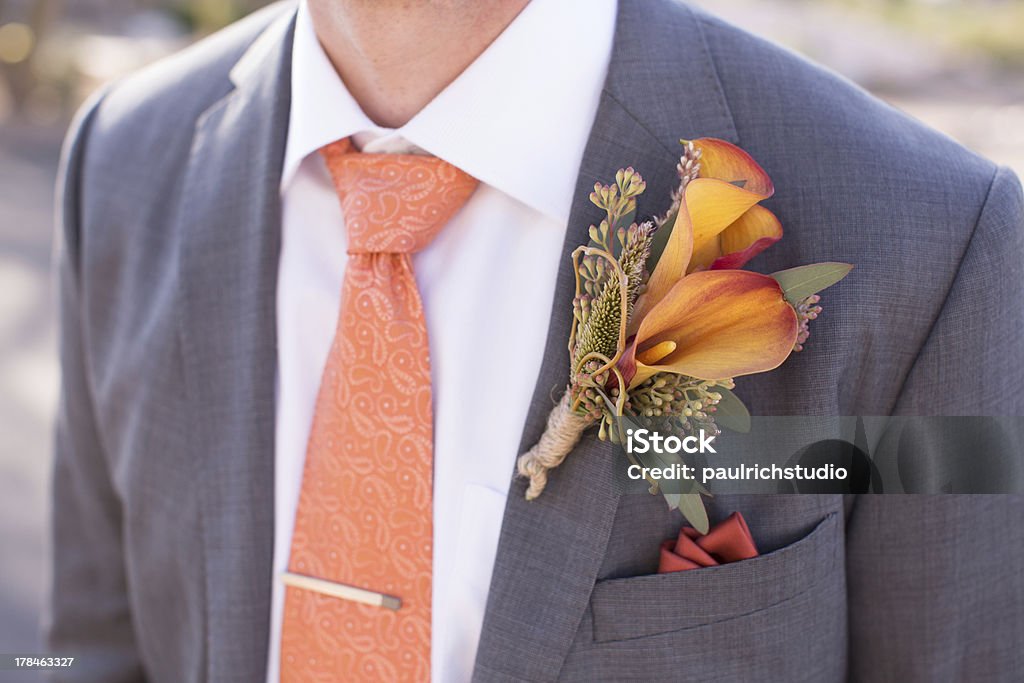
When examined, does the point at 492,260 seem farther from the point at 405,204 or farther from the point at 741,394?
the point at 741,394

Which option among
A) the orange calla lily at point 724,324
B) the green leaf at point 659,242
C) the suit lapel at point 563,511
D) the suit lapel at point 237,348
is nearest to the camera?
the orange calla lily at point 724,324

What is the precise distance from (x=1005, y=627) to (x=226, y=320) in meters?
1.17

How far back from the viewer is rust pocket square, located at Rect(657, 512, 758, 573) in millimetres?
1142

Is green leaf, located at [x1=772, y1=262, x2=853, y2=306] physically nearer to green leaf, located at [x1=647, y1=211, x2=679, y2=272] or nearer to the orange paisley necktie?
green leaf, located at [x1=647, y1=211, x2=679, y2=272]

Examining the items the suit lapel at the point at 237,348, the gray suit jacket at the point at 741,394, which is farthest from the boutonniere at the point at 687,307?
the suit lapel at the point at 237,348

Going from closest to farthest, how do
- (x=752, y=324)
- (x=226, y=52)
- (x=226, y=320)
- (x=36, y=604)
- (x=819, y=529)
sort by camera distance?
1. (x=752, y=324)
2. (x=819, y=529)
3. (x=226, y=320)
4. (x=226, y=52)
5. (x=36, y=604)

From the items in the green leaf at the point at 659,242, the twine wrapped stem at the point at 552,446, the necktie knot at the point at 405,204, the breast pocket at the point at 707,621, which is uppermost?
the necktie knot at the point at 405,204

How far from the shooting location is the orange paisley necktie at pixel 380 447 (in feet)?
4.08

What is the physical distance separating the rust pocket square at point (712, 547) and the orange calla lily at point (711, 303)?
0.89ft

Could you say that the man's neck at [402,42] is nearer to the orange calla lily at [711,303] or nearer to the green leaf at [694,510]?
the orange calla lily at [711,303]

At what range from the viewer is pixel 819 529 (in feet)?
3.86

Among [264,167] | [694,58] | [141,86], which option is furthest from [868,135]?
[141,86]

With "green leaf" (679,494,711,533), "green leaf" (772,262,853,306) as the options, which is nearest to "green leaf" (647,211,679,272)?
"green leaf" (772,262,853,306)

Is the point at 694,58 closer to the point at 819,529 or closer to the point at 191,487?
the point at 819,529
